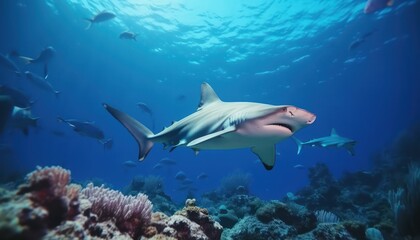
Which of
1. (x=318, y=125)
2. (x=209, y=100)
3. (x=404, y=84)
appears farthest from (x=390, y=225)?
(x=318, y=125)

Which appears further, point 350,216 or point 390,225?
point 350,216

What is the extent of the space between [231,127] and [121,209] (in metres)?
2.24

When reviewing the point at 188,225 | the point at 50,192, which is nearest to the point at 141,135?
the point at 188,225

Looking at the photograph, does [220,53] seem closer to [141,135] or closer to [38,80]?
[38,80]

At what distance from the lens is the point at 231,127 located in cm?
449

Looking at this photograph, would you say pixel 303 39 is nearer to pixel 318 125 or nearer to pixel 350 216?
pixel 350 216

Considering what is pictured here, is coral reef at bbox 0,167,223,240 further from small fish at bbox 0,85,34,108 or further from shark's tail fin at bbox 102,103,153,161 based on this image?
small fish at bbox 0,85,34,108

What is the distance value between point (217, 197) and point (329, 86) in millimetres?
35408

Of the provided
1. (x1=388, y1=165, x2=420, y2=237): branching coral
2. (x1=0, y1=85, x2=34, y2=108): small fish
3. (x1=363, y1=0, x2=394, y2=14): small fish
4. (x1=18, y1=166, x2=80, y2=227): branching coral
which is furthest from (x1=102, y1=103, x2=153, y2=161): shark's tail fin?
(x1=0, y1=85, x2=34, y2=108): small fish

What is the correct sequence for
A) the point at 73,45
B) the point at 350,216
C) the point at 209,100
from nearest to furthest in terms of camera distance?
1. the point at 209,100
2. the point at 350,216
3. the point at 73,45

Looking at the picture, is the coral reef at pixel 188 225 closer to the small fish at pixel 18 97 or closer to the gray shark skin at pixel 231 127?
the gray shark skin at pixel 231 127

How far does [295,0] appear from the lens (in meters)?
23.0

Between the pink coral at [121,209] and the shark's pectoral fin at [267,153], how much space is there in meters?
2.52

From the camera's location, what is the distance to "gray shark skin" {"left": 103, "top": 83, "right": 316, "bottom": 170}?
12.5 feet
